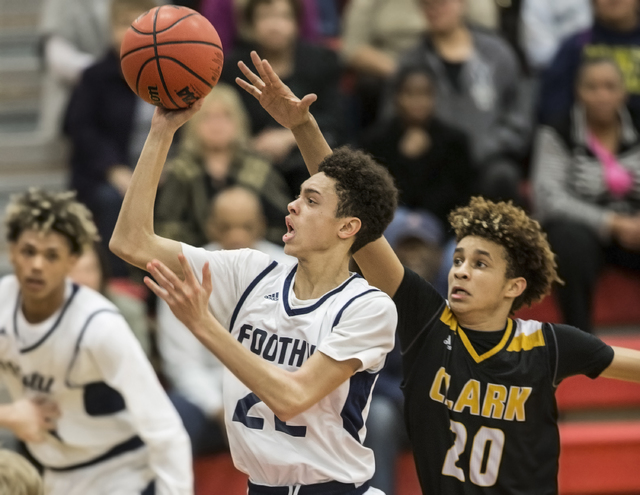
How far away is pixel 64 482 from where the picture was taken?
4.13 m

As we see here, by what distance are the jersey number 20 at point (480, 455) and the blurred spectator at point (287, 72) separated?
311 centimetres

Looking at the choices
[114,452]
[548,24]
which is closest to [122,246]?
[114,452]

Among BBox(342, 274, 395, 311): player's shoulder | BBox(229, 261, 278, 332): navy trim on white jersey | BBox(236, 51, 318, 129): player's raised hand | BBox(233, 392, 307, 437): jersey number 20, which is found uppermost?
BBox(236, 51, 318, 129): player's raised hand

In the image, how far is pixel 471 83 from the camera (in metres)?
6.62

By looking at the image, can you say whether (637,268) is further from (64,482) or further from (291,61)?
(64,482)

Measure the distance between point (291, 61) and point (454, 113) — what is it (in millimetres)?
1235

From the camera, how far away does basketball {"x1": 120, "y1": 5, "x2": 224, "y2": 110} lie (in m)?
3.03

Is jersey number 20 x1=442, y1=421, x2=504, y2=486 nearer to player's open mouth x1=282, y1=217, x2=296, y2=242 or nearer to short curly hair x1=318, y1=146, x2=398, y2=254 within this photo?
short curly hair x1=318, y1=146, x2=398, y2=254

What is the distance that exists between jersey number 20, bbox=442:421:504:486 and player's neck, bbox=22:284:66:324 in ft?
6.28

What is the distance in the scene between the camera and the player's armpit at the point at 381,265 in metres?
3.23

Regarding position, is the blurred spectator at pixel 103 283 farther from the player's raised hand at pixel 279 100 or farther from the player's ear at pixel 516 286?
the player's ear at pixel 516 286

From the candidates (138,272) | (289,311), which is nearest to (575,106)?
(138,272)

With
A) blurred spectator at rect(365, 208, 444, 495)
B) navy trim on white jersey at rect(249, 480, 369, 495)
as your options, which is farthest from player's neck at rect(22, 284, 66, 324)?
blurred spectator at rect(365, 208, 444, 495)

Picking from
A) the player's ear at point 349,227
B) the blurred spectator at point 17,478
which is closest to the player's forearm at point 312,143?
the player's ear at point 349,227
